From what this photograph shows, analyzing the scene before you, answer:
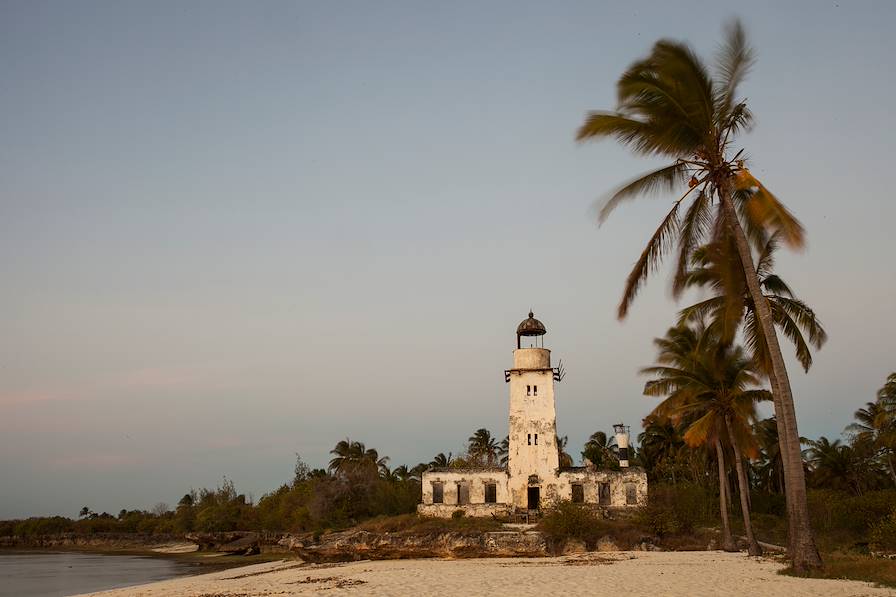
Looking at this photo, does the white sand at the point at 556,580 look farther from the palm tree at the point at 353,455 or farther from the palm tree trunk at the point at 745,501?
the palm tree at the point at 353,455

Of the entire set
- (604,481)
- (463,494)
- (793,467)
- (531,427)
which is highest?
(531,427)

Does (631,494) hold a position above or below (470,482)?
below

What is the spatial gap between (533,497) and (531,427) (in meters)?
3.94

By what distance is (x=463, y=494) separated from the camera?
4031 cm

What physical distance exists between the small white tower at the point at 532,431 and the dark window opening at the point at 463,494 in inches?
96.8

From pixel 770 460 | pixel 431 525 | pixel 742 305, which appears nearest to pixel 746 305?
pixel 742 305

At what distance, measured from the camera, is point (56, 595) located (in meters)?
28.8

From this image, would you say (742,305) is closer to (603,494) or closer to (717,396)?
(717,396)

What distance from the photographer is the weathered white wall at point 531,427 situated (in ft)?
130

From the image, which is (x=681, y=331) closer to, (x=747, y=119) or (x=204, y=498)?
(x=747, y=119)

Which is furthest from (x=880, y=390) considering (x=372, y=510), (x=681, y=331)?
(x=372, y=510)

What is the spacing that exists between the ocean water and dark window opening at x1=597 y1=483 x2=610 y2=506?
22.5m

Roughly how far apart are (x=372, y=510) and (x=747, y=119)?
38.4 meters

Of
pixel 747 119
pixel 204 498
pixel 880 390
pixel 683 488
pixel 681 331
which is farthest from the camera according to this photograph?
pixel 204 498
